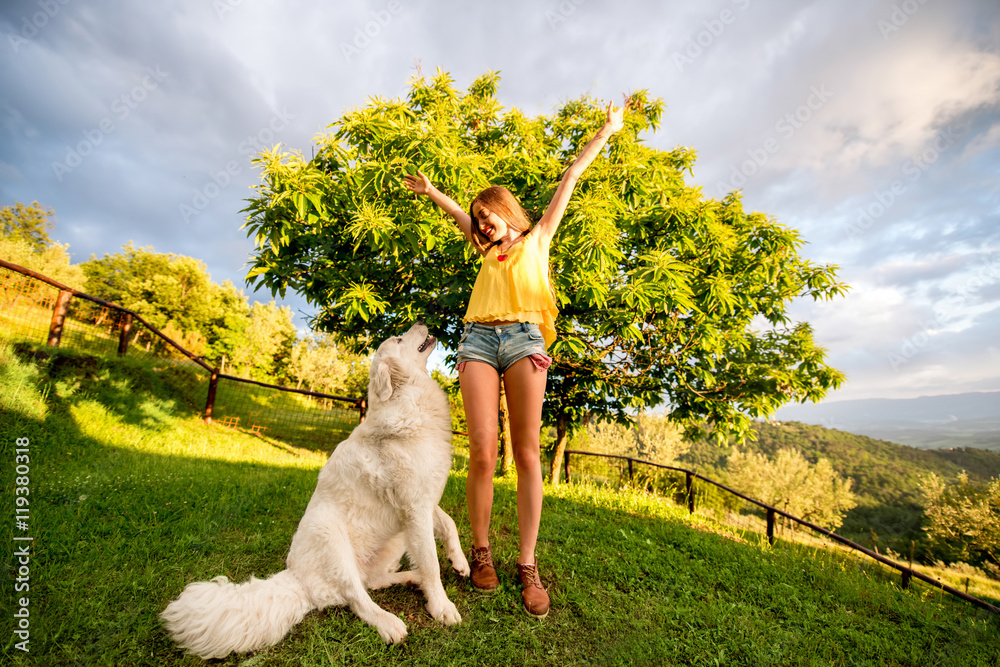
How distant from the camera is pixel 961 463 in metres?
55.4

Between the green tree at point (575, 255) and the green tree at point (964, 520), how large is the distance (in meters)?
38.9

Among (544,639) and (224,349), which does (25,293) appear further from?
(224,349)

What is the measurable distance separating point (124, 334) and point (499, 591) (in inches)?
400

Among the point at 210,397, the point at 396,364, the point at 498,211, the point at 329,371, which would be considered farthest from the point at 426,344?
the point at 329,371

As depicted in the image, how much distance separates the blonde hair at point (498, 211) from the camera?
2.80 metres

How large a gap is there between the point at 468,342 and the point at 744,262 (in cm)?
655

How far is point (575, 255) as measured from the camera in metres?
4.76

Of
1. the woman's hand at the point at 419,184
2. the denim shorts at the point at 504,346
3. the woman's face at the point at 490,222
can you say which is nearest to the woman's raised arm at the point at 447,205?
the woman's hand at the point at 419,184

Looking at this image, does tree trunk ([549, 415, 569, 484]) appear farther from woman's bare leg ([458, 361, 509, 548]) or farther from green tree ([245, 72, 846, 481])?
woman's bare leg ([458, 361, 509, 548])

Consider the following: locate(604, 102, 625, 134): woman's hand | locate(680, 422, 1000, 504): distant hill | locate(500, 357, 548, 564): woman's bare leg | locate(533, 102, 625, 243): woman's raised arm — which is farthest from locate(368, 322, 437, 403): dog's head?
locate(680, 422, 1000, 504): distant hill

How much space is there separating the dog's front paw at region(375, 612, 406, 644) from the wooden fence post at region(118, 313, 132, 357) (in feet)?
31.6

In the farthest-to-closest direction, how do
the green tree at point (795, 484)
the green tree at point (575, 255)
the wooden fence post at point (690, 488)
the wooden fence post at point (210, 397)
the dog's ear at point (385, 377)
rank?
the green tree at point (795, 484)
the wooden fence post at point (210, 397)
the wooden fence post at point (690, 488)
the green tree at point (575, 255)
the dog's ear at point (385, 377)

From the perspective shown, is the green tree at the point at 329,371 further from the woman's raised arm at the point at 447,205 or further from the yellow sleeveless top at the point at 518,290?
the yellow sleeveless top at the point at 518,290

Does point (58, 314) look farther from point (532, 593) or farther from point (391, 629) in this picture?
point (532, 593)
